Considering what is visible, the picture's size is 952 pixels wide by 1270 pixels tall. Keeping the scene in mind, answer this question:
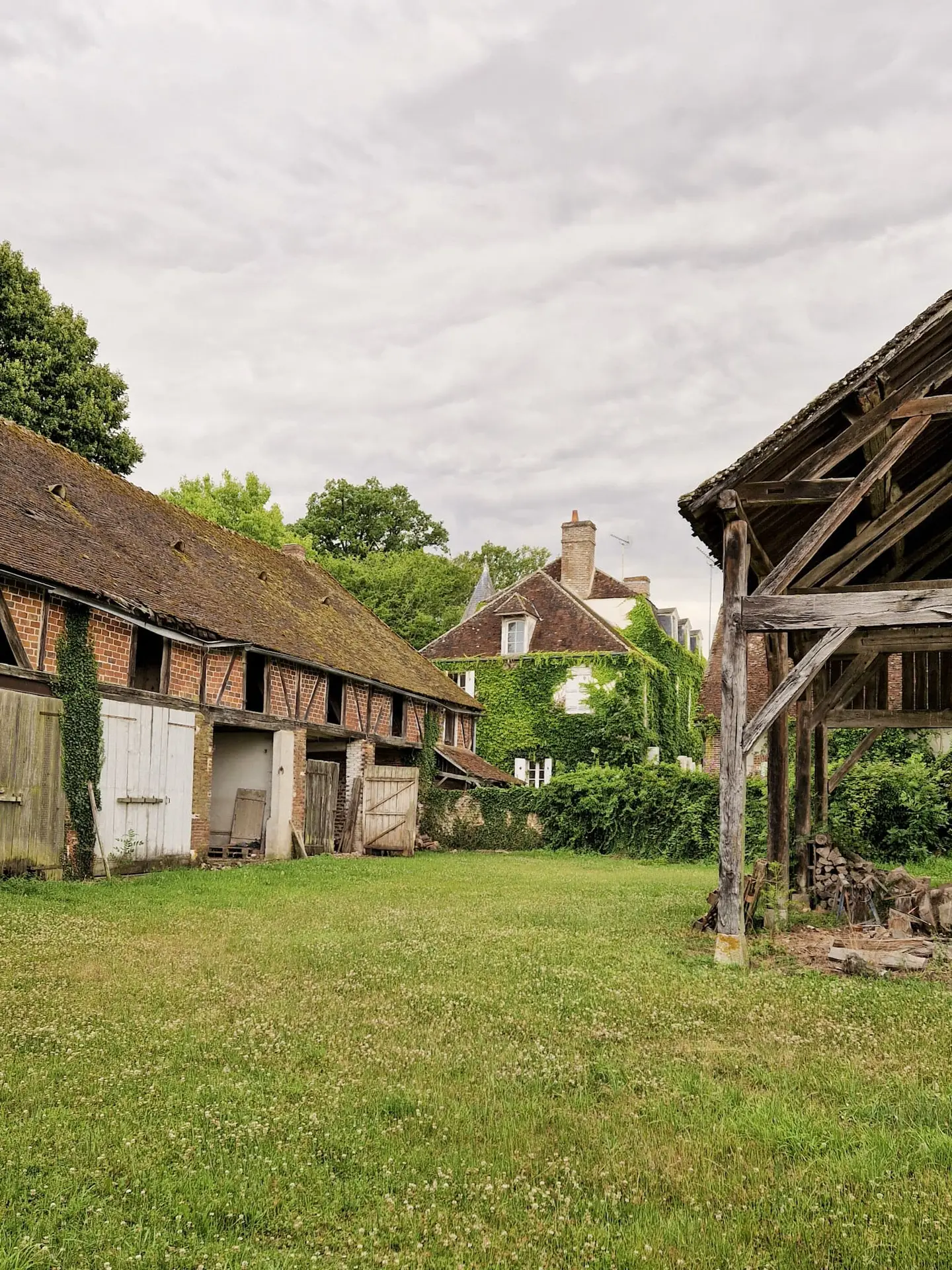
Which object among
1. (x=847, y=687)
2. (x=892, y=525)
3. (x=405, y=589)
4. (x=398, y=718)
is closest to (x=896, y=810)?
(x=847, y=687)

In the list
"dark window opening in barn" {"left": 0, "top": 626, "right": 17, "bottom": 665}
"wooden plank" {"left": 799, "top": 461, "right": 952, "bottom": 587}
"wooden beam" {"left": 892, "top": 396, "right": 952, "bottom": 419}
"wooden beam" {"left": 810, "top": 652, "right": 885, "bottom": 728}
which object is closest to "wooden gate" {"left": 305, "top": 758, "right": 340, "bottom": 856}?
"dark window opening in barn" {"left": 0, "top": 626, "right": 17, "bottom": 665}

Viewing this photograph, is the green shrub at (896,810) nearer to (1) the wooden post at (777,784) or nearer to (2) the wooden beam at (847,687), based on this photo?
(2) the wooden beam at (847,687)

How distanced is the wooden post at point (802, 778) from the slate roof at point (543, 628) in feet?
59.1

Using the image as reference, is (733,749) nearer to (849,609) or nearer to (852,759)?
(849,609)

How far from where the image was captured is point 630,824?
24.9m

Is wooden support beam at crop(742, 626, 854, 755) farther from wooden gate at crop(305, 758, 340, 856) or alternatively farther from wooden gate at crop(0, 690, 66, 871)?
wooden gate at crop(305, 758, 340, 856)

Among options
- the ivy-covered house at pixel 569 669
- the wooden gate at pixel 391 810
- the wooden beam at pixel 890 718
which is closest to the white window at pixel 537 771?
the ivy-covered house at pixel 569 669

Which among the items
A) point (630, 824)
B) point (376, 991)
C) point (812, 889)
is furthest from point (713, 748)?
point (376, 991)

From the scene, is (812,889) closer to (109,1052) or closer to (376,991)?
(376,991)

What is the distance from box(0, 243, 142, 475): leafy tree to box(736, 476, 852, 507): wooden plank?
22734 mm

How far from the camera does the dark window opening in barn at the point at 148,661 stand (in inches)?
666

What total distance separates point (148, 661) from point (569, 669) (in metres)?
17.2

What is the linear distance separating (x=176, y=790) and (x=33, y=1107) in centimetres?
1196

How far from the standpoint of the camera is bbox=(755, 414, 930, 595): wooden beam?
338 inches
